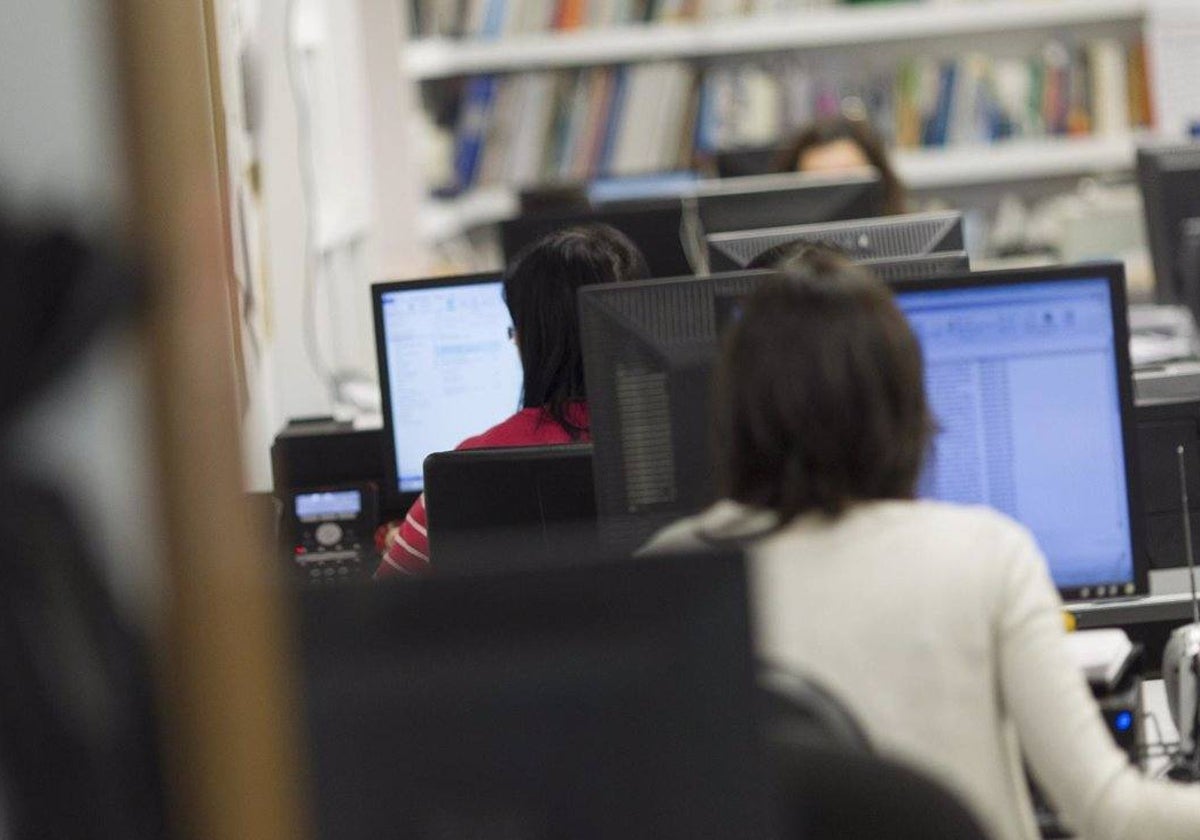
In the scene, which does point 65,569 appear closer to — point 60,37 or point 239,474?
point 239,474

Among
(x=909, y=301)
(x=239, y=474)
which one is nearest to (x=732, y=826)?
(x=239, y=474)

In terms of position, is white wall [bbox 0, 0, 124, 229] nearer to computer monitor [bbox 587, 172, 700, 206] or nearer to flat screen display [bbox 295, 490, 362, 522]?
flat screen display [bbox 295, 490, 362, 522]

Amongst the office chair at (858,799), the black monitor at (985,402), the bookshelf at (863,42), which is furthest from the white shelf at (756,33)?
the office chair at (858,799)

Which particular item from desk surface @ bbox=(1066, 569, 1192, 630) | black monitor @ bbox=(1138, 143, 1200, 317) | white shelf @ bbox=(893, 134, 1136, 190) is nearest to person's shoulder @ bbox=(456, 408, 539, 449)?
desk surface @ bbox=(1066, 569, 1192, 630)

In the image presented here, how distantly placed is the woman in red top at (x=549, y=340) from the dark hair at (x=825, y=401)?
0.77 metres

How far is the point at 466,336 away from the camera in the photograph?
295 centimetres

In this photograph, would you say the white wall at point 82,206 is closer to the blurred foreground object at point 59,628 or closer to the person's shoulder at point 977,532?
the blurred foreground object at point 59,628

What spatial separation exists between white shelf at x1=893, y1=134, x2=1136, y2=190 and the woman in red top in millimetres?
3503

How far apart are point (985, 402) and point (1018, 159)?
156 inches

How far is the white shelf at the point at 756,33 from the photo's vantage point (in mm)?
5750

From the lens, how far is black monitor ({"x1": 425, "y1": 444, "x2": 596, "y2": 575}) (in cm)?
209

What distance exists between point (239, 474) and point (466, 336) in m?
2.20

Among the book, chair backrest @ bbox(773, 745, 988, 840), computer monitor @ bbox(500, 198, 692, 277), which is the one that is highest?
the book

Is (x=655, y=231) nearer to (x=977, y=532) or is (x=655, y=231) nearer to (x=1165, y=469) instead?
(x=1165, y=469)
